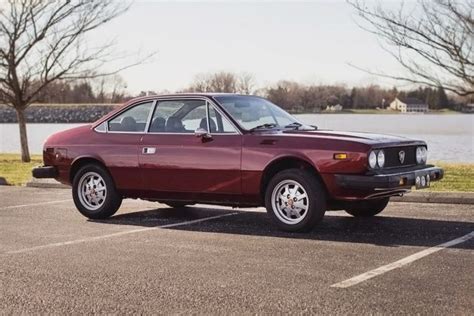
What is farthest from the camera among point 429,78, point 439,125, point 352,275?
point 439,125

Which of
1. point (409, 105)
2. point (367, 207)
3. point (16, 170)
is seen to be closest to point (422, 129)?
point (409, 105)

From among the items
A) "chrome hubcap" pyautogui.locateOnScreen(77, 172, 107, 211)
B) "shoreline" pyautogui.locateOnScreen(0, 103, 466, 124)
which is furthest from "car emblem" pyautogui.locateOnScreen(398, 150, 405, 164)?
"shoreline" pyautogui.locateOnScreen(0, 103, 466, 124)

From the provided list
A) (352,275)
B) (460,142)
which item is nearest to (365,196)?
(352,275)

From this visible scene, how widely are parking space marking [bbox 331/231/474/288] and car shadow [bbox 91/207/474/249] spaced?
0.11 meters

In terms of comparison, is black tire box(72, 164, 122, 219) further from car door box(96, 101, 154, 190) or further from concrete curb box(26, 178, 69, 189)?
concrete curb box(26, 178, 69, 189)

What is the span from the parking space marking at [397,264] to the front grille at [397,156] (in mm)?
1043

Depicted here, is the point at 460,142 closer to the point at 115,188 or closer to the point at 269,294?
the point at 115,188

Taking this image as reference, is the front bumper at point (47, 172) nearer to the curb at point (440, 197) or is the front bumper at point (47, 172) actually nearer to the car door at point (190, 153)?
the car door at point (190, 153)

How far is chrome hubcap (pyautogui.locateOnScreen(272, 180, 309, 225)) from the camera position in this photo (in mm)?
7719

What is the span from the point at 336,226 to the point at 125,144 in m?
2.77

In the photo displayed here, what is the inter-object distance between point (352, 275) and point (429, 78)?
11627 mm

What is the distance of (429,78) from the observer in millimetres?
16438

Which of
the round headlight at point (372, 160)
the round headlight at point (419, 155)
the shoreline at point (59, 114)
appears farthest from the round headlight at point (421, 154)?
the shoreline at point (59, 114)

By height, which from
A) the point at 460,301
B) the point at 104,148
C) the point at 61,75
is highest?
the point at 61,75
